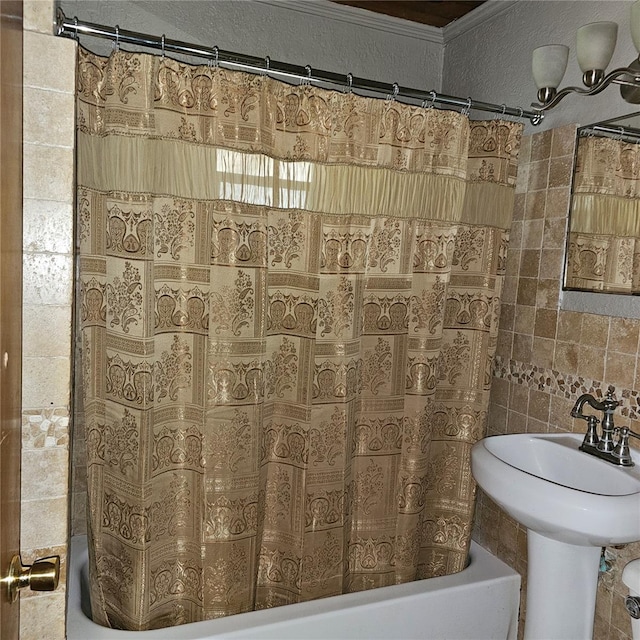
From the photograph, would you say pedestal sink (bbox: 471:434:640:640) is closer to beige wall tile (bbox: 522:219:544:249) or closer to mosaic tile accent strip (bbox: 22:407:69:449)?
beige wall tile (bbox: 522:219:544:249)

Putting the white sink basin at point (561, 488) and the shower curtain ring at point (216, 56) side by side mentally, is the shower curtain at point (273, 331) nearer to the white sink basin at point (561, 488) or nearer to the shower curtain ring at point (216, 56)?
the shower curtain ring at point (216, 56)

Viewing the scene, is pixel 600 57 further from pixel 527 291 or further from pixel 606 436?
pixel 606 436

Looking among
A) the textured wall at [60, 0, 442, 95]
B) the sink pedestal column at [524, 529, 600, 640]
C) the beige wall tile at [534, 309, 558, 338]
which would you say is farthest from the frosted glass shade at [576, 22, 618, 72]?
the sink pedestal column at [524, 529, 600, 640]

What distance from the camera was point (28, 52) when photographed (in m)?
1.11

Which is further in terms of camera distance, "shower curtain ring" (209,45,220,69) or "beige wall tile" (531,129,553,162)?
"beige wall tile" (531,129,553,162)

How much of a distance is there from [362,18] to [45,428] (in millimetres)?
2080

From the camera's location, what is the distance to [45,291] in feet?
3.87

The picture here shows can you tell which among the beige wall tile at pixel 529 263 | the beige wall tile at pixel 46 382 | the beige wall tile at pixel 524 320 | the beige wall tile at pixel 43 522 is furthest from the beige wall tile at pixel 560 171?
the beige wall tile at pixel 43 522

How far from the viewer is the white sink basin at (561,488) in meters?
1.24

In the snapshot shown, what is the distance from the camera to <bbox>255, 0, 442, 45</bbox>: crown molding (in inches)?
89.9

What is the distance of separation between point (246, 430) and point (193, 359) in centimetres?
28

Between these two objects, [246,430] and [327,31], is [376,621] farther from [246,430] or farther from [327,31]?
[327,31]

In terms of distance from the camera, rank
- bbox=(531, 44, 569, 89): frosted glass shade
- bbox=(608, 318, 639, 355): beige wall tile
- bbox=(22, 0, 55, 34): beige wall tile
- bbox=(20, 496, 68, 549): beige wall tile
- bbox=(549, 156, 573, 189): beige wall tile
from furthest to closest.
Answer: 1. bbox=(549, 156, 573, 189): beige wall tile
2. bbox=(531, 44, 569, 89): frosted glass shade
3. bbox=(608, 318, 639, 355): beige wall tile
4. bbox=(20, 496, 68, 549): beige wall tile
5. bbox=(22, 0, 55, 34): beige wall tile

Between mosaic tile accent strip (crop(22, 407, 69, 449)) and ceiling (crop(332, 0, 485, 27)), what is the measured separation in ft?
6.49
